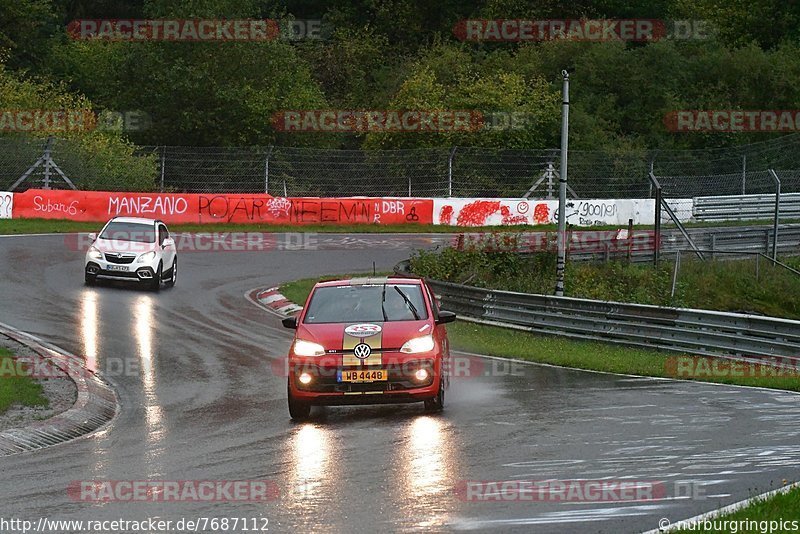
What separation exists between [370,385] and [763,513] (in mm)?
5731

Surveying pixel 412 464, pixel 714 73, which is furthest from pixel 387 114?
pixel 412 464

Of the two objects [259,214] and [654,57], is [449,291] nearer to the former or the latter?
[259,214]

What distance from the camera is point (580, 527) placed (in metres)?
8.39

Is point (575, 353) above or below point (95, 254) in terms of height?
below

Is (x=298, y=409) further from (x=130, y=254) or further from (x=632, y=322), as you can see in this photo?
(x=130, y=254)

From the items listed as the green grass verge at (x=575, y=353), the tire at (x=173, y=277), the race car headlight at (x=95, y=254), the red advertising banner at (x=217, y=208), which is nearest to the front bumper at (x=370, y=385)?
the green grass verge at (x=575, y=353)

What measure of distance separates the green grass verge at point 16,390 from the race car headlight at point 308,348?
3.01m

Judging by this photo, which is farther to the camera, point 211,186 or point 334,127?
point 334,127

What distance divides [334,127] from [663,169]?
51.0 ft

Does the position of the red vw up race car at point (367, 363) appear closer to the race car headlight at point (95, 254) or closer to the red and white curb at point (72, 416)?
the red and white curb at point (72, 416)

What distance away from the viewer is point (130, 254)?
2597 cm

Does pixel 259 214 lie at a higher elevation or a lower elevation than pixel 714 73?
lower

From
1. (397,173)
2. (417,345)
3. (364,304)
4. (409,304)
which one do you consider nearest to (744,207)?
(397,173)

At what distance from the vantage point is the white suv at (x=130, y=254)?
Result: 26.0m
